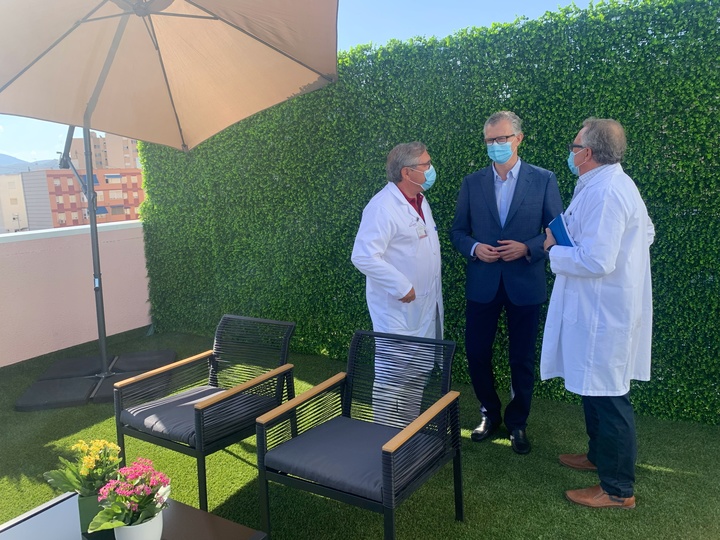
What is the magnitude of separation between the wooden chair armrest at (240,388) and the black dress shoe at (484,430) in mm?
1330

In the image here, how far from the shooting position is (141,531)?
183cm

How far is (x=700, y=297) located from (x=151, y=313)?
223 inches

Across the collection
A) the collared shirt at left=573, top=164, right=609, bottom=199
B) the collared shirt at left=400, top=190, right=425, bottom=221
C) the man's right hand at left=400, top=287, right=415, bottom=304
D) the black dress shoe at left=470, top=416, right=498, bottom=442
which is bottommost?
the black dress shoe at left=470, top=416, right=498, bottom=442

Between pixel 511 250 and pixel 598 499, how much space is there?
4.60 ft

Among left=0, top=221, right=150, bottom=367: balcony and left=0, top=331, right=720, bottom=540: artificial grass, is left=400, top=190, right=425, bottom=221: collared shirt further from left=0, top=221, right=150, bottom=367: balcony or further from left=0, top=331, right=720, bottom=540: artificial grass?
left=0, top=221, right=150, bottom=367: balcony

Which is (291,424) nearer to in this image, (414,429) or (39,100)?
(414,429)

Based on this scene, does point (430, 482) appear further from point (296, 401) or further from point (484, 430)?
point (296, 401)

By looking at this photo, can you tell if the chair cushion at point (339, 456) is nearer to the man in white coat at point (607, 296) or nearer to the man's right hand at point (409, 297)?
the man's right hand at point (409, 297)

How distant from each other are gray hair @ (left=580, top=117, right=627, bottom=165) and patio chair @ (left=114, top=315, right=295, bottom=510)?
6.36 ft

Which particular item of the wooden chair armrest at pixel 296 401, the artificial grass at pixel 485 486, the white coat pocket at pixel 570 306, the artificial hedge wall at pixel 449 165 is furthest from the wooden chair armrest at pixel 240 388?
the artificial hedge wall at pixel 449 165

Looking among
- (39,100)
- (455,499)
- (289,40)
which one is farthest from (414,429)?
(39,100)

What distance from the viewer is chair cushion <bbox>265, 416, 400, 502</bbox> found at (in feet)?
7.36

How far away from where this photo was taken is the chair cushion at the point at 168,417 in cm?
279

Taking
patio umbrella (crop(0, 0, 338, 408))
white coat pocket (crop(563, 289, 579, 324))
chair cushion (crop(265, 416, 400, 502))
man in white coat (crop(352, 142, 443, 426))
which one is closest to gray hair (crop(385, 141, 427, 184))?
man in white coat (crop(352, 142, 443, 426))
